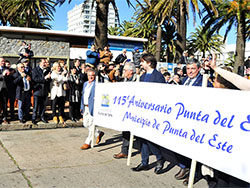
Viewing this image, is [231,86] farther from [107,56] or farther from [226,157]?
[107,56]

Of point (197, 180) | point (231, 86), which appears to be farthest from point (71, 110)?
point (231, 86)

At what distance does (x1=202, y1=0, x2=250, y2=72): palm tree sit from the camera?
55.5 feet

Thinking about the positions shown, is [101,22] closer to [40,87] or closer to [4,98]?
[40,87]

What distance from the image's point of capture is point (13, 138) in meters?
7.34

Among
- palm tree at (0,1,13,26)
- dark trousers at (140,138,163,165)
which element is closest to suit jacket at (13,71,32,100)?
dark trousers at (140,138,163,165)

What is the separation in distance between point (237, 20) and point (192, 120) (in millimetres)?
17464

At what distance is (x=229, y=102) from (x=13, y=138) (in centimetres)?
568

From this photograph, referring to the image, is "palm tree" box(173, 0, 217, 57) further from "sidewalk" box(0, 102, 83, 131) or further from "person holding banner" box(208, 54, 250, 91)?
"person holding banner" box(208, 54, 250, 91)

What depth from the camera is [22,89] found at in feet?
29.1

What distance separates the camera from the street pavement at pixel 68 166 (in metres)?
4.53

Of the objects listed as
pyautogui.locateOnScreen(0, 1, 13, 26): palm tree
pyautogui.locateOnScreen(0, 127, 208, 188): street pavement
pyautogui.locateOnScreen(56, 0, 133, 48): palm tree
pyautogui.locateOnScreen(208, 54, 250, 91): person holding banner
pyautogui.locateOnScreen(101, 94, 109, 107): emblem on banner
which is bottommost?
pyautogui.locateOnScreen(0, 127, 208, 188): street pavement

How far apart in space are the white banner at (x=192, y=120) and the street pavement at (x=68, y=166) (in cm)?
70

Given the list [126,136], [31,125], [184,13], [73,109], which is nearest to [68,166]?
[126,136]

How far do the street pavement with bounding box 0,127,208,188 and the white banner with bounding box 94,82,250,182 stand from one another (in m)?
0.70
